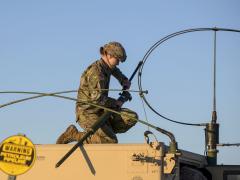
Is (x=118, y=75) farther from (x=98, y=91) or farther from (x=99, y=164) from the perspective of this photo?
(x=99, y=164)

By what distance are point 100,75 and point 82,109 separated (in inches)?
18.0

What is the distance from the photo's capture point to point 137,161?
20.3 ft

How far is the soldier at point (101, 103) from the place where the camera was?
300 inches

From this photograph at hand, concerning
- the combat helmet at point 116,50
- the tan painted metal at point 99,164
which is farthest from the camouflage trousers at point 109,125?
the tan painted metal at point 99,164

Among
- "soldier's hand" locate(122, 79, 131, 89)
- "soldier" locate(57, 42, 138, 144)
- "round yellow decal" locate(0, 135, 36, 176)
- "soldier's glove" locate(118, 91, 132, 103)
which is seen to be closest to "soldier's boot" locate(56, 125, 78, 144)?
"soldier" locate(57, 42, 138, 144)

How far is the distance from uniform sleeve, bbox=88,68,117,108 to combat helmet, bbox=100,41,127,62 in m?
0.31

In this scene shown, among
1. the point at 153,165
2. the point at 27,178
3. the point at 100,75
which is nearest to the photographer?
the point at 153,165

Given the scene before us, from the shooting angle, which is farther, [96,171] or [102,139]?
[102,139]

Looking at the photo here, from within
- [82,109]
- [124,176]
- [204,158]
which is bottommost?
[124,176]

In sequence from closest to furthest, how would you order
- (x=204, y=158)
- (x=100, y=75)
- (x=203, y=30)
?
(x=204, y=158) → (x=100, y=75) → (x=203, y=30)

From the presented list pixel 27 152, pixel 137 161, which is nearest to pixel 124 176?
pixel 137 161

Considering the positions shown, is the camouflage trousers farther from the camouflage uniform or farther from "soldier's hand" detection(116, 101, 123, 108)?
"soldier's hand" detection(116, 101, 123, 108)

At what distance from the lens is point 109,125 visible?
25.6ft

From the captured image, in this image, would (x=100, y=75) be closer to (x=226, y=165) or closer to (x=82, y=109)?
(x=82, y=109)
